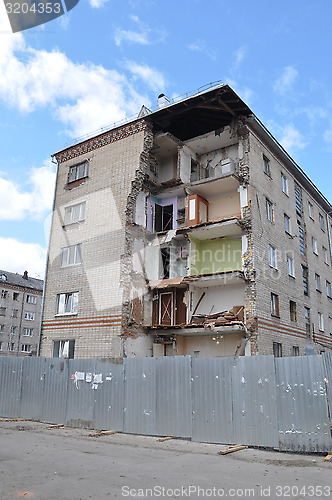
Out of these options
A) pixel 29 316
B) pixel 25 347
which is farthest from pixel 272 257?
pixel 29 316

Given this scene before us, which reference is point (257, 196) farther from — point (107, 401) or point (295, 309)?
point (107, 401)

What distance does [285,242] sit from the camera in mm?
23734

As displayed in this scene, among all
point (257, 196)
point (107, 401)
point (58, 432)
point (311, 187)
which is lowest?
point (58, 432)

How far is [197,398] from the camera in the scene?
11945 millimetres

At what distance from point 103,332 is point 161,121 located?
38.3ft

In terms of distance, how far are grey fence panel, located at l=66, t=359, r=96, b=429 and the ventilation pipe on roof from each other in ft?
49.1

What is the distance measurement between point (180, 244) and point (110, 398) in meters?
11.2

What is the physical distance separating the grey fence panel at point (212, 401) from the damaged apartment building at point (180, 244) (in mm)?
6819

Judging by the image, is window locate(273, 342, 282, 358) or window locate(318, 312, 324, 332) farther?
window locate(318, 312, 324, 332)

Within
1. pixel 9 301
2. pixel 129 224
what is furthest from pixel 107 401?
pixel 9 301

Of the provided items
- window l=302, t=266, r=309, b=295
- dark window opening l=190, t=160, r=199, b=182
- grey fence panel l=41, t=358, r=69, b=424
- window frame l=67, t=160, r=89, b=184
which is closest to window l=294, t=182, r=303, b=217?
window l=302, t=266, r=309, b=295

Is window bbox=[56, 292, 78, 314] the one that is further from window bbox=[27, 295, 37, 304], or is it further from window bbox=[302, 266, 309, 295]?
window bbox=[27, 295, 37, 304]

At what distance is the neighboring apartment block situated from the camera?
51.0m

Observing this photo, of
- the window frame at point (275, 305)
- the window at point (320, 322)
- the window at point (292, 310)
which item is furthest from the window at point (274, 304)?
the window at point (320, 322)
